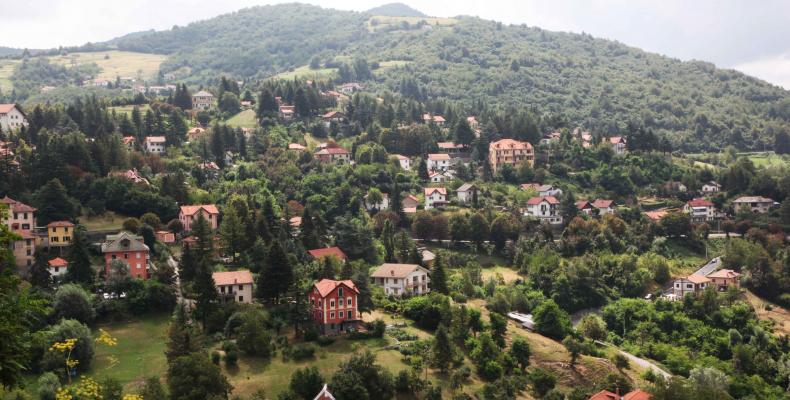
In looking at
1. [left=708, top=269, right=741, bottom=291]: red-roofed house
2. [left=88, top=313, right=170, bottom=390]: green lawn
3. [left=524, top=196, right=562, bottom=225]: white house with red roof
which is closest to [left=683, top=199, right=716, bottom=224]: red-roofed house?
[left=524, top=196, right=562, bottom=225]: white house with red roof

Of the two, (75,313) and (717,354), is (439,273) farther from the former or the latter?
(75,313)

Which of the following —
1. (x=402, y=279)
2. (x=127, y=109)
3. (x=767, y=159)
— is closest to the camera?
(x=402, y=279)

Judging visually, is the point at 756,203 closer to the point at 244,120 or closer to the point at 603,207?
the point at 603,207

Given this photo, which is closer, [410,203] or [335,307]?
[335,307]

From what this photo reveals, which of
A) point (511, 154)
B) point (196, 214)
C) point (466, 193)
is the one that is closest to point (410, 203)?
point (466, 193)

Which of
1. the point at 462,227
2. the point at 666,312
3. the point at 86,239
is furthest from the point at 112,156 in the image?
the point at 666,312

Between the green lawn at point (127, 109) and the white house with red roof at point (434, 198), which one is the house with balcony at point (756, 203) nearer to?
the white house with red roof at point (434, 198)
